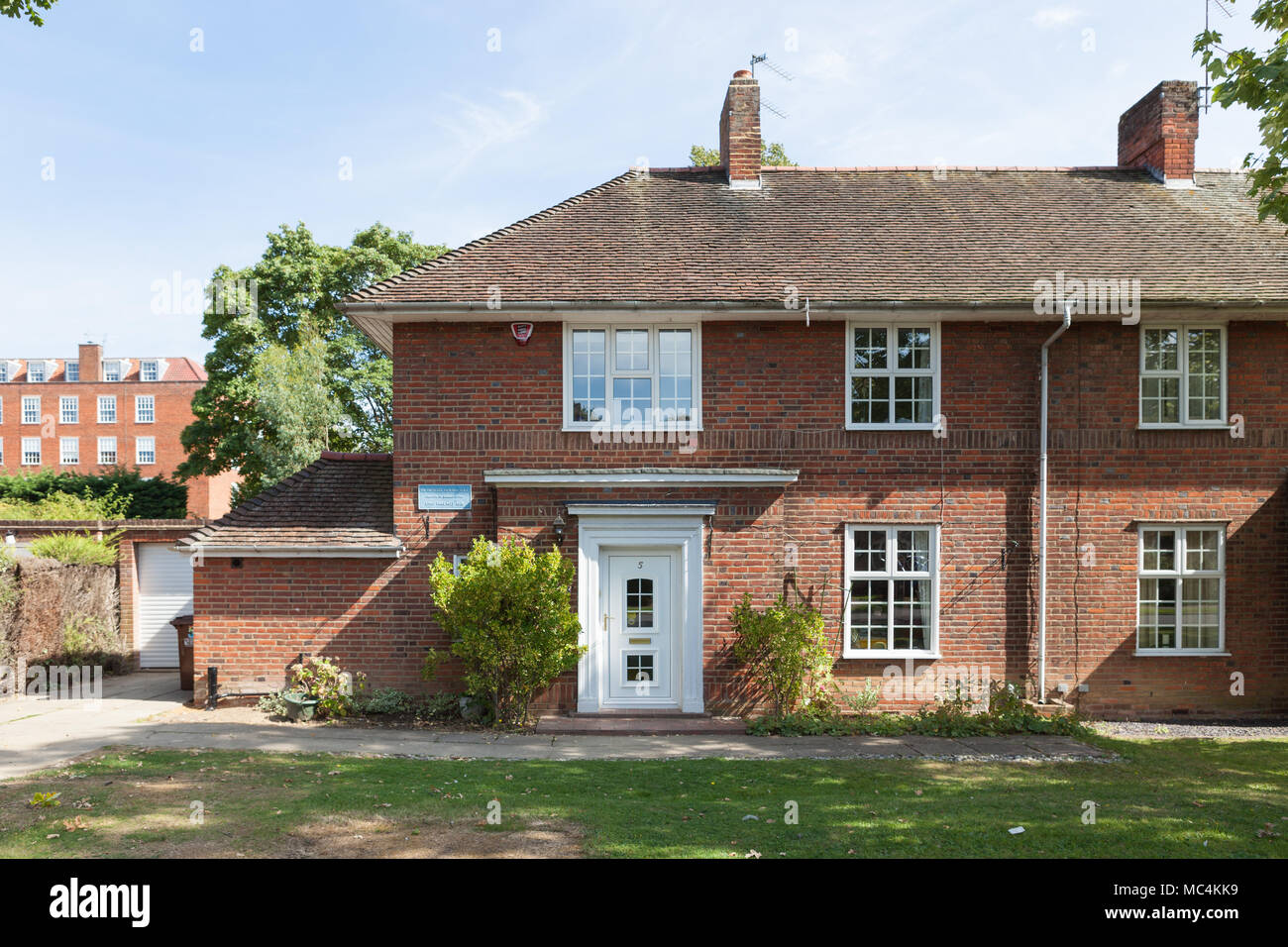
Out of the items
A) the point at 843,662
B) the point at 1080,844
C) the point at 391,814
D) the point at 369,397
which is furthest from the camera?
the point at 369,397

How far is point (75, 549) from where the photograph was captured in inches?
597

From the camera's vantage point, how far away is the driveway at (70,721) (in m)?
8.96

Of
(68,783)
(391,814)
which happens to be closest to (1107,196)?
(391,814)

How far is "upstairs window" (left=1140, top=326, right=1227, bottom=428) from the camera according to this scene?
1173 cm

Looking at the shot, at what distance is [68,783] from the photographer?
7680 millimetres

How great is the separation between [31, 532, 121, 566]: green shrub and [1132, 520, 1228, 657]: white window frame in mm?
17626

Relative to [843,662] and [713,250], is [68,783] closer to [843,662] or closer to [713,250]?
[843,662]

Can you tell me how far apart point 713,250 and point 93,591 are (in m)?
13.0

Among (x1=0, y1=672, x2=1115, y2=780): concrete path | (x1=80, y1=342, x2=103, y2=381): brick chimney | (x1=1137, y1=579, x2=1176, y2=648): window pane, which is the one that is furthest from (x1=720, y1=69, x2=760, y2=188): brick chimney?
(x1=80, y1=342, x2=103, y2=381): brick chimney

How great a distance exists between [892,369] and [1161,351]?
3.86 meters

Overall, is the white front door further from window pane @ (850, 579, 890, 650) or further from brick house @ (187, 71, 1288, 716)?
window pane @ (850, 579, 890, 650)

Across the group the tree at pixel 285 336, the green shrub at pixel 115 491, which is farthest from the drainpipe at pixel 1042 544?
the green shrub at pixel 115 491

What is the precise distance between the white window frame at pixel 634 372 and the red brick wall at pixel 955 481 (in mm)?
131

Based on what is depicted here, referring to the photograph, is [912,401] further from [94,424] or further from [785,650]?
[94,424]
